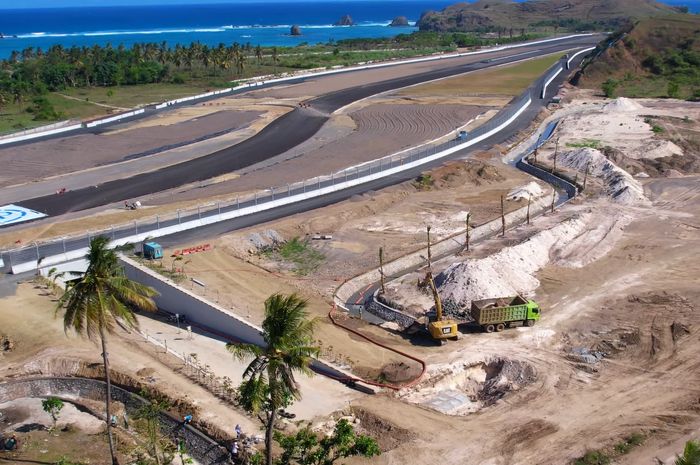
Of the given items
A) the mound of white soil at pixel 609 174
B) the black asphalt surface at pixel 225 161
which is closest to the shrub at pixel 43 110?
the black asphalt surface at pixel 225 161

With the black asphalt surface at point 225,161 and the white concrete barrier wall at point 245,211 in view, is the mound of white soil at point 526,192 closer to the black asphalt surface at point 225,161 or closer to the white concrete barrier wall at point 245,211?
the white concrete barrier wall at point 245,211

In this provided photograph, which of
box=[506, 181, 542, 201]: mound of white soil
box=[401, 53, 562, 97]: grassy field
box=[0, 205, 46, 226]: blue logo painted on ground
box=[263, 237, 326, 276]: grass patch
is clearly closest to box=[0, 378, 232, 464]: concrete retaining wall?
box=[263, 237, 326, 276]: grass patch

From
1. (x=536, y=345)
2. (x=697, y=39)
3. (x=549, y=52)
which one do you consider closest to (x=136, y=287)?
(x=536, y=345)

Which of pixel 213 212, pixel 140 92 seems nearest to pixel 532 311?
pixel 213 212

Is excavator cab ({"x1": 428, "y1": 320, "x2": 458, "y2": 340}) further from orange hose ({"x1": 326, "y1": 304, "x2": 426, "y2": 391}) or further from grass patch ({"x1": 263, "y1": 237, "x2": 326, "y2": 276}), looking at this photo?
grass patch ({"x1": 263, "y1": 237, "x2": 326, "y2": 276})

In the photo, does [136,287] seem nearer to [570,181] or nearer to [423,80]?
[570,181]

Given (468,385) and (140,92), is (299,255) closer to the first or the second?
(468,385)
